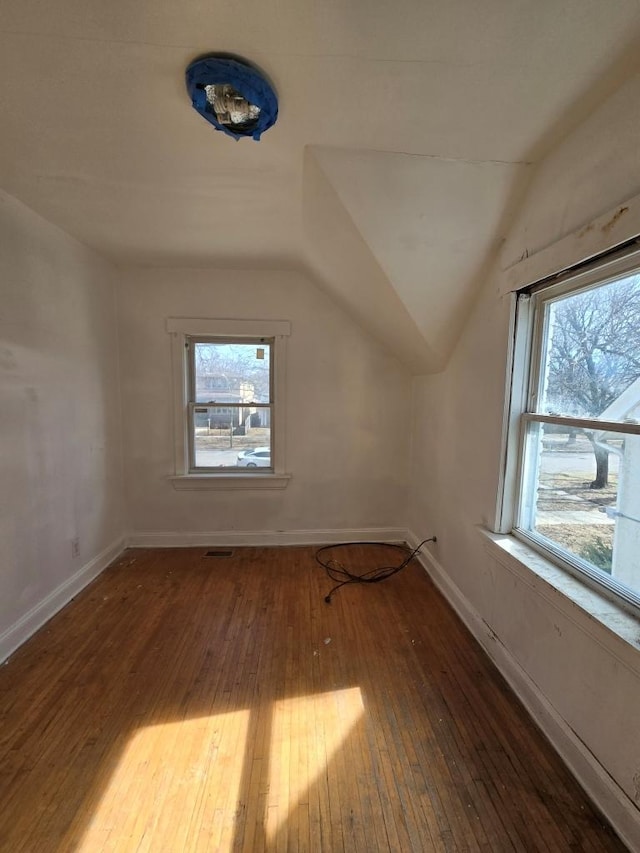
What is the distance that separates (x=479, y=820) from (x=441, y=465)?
5.67ft

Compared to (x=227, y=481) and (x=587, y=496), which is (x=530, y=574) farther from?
(x=227, y=481)

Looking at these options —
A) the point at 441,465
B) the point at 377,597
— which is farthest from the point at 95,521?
the point at 441,465

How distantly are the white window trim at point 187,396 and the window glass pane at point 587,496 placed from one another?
190 cm

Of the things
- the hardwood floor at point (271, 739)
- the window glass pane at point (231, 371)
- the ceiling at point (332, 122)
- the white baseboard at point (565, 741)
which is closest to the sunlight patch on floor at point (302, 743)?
the hardwood floor at point (271, 739)

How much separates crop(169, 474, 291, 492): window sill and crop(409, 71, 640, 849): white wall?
4.44 ft

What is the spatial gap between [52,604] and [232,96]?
2.67m

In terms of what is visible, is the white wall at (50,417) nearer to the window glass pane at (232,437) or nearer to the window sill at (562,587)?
the window glass pane at (232,437)

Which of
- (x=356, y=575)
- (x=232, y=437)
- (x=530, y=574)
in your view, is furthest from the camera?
(x=232, y=437)

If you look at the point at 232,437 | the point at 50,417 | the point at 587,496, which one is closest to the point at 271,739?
the point at 587,496

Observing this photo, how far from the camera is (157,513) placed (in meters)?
3.04

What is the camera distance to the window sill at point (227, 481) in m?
3.02

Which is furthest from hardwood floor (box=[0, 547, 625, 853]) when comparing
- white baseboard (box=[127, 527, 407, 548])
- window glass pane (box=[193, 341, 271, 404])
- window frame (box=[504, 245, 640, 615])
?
window glass pane (box=[193, 341, 271, 404])

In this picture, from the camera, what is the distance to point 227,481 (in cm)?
304

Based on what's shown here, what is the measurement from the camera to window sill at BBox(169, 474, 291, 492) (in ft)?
9.91
